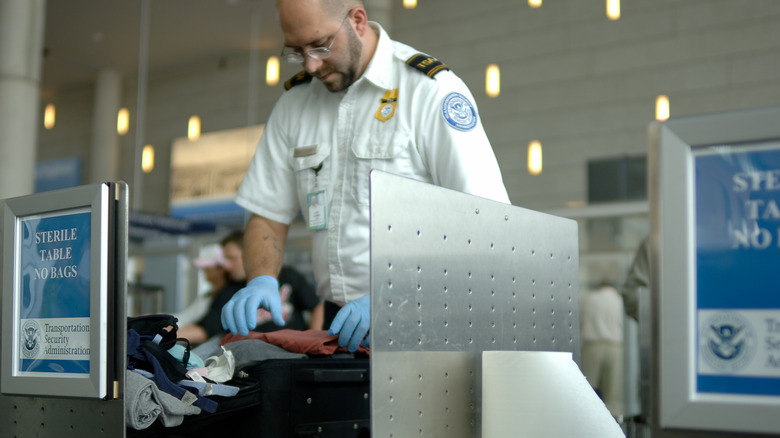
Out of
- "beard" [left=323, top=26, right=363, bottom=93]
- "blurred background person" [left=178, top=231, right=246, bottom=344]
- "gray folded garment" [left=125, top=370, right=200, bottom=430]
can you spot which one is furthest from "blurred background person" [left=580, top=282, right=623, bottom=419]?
"gray folded garment" [left=125, top=370, right=200, bottom=430]

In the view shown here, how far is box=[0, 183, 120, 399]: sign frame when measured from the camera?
1017 millimetres

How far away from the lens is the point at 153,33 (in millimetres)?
9578

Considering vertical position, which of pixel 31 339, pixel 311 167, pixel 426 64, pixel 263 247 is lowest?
pixel 31 339

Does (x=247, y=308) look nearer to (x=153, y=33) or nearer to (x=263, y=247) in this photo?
(x=263, y=247)

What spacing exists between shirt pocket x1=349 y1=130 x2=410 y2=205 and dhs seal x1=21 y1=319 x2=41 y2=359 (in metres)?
→ 0.69

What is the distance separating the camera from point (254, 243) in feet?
6.00

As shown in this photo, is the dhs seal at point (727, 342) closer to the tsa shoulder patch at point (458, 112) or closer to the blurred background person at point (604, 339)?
the tsa shoulder patch at point (458, 112)

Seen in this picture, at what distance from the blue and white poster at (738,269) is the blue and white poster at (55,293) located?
712mm

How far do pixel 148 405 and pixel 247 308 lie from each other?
13.7 inches

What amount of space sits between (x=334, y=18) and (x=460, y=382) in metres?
0.87

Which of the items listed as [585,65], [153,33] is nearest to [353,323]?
[585,65]

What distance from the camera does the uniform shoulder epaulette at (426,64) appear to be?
5.35 ft

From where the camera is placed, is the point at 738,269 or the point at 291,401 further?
the point at 291,401

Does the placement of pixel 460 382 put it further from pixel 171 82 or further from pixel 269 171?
pixel 171 82
